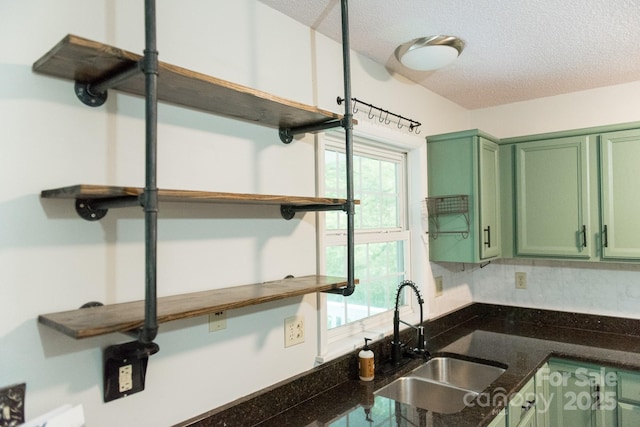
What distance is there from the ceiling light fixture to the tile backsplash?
1.28 m

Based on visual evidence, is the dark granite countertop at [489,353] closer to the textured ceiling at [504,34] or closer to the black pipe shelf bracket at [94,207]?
the black pipe shelf bracket at [94,207]

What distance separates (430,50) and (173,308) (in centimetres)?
155

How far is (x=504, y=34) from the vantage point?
1.86 meters

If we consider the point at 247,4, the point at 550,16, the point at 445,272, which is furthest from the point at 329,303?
the point at 550,16

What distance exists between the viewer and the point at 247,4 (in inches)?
59.9

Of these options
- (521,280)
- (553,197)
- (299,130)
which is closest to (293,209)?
(299,130)

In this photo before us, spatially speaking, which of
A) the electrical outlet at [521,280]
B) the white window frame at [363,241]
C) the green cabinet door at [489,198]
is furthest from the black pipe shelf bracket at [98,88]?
the electrical outlet at [521,280]

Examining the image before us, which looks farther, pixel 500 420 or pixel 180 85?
pixel 500 420

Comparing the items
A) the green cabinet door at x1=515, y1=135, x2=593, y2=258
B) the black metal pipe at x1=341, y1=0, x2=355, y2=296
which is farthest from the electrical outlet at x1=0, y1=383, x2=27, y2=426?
the green cabinet door at x1=515, y1=135, x2=593, y2=258

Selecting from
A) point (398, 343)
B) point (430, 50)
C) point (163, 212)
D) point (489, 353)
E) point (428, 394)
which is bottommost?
point (428, 394)

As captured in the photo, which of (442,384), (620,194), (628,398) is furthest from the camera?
(620,194)

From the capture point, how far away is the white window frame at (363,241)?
1772 millimetres

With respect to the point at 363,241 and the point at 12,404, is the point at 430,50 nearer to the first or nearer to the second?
the point at 363,241

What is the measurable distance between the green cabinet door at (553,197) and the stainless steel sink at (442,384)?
0.93 metres
